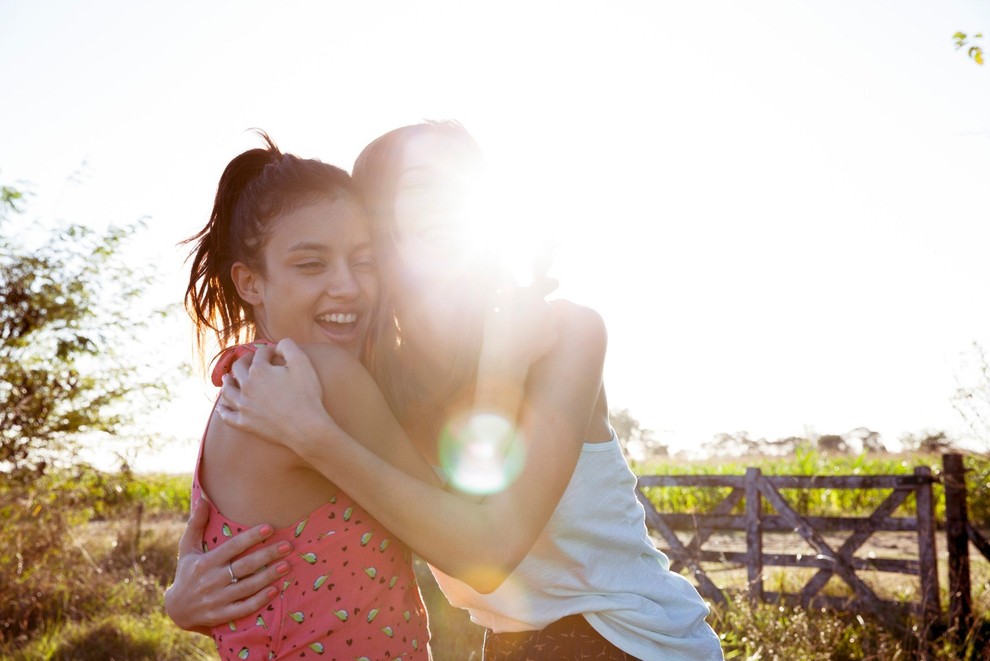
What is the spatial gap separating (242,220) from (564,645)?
1.41 metres

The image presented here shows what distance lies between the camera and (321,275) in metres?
2.10

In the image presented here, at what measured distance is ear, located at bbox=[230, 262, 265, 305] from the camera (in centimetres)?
220

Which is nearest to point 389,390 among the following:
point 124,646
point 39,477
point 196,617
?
point 196,617

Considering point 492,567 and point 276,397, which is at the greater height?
point 276,397

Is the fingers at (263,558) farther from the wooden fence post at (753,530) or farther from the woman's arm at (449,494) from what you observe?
the wooden fence post at (753,530)

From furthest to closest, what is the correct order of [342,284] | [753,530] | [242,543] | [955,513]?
[753,530] < [955,513] < [342,284] < [242,543]

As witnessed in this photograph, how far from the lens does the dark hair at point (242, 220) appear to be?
2.16 m

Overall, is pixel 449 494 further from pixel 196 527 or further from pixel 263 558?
pixel 196 527

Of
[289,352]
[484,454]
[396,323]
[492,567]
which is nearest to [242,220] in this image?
[396,323]

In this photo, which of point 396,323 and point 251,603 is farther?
point 396,323

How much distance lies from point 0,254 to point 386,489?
295 inches

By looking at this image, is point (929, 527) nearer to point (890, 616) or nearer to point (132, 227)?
point (890, 616)

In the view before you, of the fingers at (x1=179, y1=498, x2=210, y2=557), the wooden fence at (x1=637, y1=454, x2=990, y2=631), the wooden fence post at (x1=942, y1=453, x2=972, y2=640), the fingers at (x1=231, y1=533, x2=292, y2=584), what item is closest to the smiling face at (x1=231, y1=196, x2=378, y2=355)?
the fingers at (x1=179, y1=498, x2=210, y2=557)

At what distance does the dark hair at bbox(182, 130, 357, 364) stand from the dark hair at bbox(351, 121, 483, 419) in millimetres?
113
